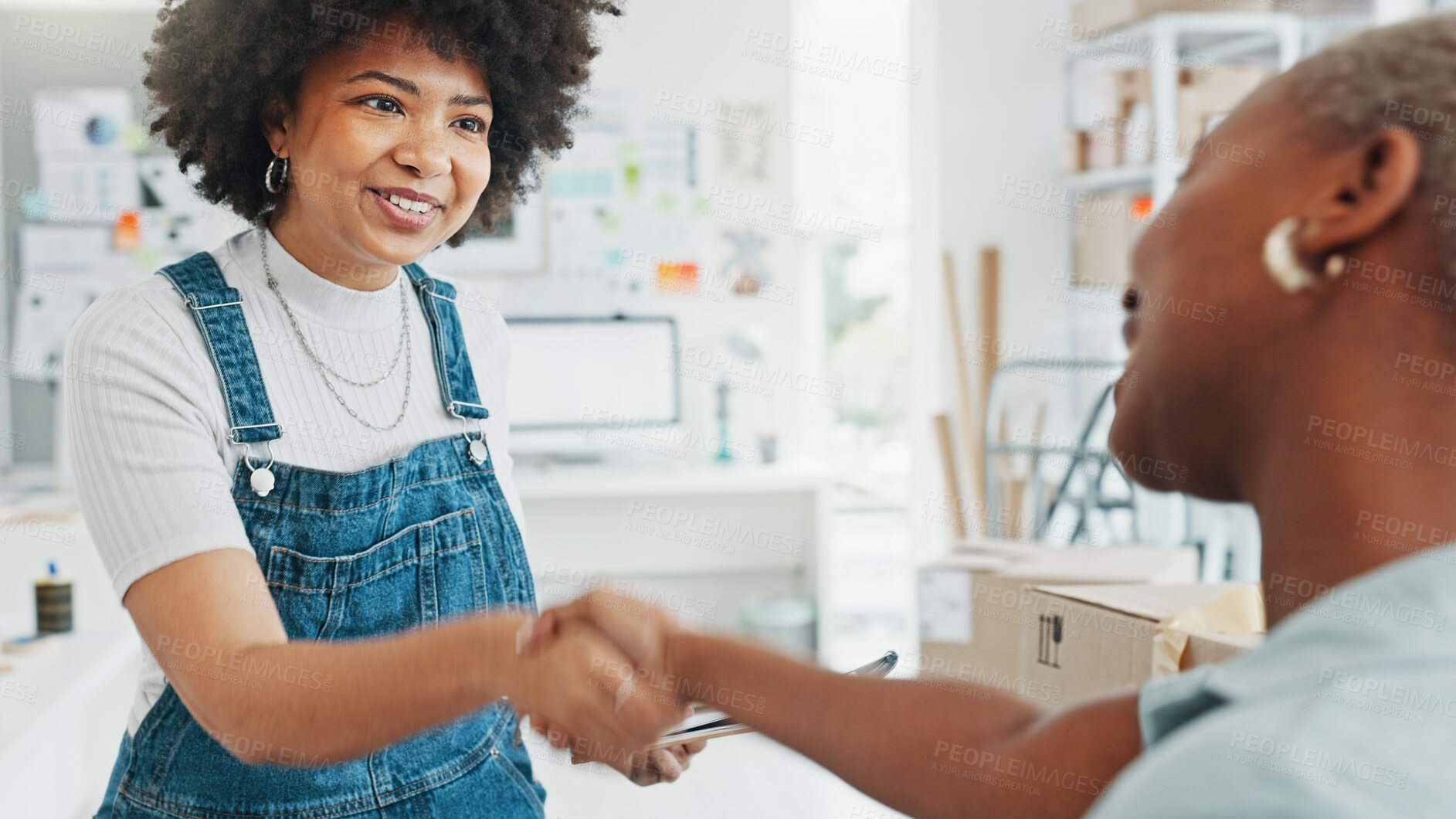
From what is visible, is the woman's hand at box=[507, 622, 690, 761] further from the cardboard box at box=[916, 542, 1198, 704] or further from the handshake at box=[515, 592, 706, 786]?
the cardboard box at box=[916, 542, 1198, 704]

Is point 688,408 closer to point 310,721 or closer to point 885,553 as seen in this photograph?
point 885,553

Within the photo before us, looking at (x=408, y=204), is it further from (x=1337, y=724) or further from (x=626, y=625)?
(x=1337, y=724)

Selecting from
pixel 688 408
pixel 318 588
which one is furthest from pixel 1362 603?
pixel 688 408

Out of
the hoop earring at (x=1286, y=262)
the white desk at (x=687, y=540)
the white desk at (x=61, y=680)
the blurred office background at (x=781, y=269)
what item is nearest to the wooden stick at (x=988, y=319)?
the blurred office background at (x=781, y=269)

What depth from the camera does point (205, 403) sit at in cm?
97

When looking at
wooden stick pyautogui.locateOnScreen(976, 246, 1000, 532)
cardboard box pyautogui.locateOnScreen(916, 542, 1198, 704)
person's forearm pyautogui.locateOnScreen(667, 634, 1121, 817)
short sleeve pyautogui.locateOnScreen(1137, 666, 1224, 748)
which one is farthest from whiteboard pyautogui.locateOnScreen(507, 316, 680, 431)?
short sleeve pyautogui.locateOnScreen(1137, 666, 1224, 748)

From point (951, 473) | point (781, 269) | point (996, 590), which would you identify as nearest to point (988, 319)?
point (951, 473)

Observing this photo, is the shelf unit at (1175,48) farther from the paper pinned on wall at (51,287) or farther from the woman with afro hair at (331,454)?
the paper pinned on wall at (51,287)

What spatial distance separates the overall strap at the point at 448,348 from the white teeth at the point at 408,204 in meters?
0.14

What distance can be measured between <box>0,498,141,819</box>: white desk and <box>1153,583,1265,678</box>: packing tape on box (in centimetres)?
140

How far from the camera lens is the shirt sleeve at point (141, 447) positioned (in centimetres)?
89

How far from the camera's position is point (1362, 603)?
18.8 inches

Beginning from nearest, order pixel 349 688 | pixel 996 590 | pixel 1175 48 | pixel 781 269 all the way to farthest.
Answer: pixel 349 688, pixel 996 590, pixel 1175 48, pixel 781 269

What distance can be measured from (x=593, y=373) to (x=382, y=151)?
9.41ft
